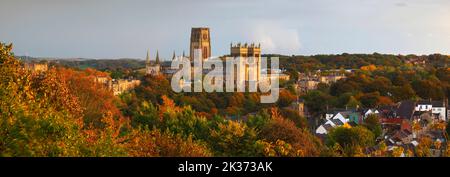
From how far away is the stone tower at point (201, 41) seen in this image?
271 feet

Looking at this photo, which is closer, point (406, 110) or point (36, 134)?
point (36, 134)

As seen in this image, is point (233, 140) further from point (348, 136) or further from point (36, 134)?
point (348, 136)

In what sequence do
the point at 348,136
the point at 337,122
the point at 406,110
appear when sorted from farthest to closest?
the point at 406,110 < the point at 337,122 < the point at 348,136

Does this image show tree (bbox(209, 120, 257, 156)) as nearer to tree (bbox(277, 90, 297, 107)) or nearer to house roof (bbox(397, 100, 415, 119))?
house roof (bbox(397, 100, 415, 119))

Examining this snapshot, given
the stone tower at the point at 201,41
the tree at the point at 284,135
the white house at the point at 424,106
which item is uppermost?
the stone tower at the point at 201,41

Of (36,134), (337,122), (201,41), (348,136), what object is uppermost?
(201,41)

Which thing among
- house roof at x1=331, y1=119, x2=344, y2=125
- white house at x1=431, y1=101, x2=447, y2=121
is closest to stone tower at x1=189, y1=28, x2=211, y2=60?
white house at x1=431, y1=101, x2=447, y2=121

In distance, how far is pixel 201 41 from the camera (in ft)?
272

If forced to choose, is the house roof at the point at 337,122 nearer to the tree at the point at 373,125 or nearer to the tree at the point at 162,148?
the tree at the point at 373,125

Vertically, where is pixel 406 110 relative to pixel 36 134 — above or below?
below

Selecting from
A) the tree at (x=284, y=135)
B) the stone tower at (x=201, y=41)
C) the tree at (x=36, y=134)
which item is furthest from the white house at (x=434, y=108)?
the stone tower at (x=201, y=41)

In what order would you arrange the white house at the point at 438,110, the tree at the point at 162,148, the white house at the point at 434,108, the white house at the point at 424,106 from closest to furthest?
the tree at the point at 162,148 → the white house at the point at 438,110 → the white house at the point at 434,108 → the white house at the point at 424,106

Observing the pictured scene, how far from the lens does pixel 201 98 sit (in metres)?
51.6

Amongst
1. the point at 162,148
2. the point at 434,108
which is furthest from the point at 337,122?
the point at 162,148
